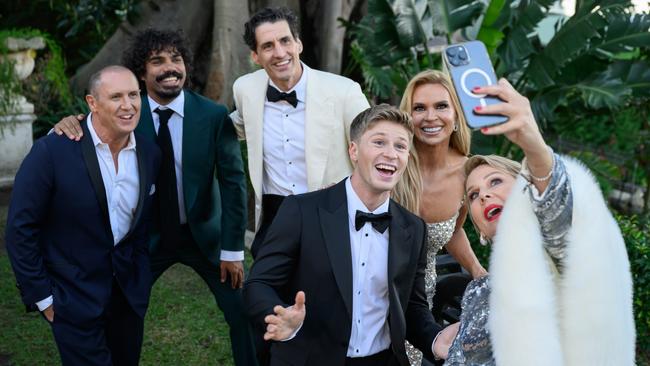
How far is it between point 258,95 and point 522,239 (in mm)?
2553

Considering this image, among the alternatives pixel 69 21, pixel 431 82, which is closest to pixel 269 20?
pixel 431 82

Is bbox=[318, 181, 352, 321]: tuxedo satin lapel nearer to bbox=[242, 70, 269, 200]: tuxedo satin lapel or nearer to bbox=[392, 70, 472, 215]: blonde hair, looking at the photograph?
bbox=[392, 70, 472, 215]: blonde hair

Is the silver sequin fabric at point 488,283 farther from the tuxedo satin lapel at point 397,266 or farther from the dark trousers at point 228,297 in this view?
the dark trousers at point 228,297

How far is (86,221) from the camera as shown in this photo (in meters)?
3.94

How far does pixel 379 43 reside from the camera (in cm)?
894

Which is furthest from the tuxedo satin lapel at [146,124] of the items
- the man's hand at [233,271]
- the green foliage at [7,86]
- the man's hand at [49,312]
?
the green foliage at [7,86]

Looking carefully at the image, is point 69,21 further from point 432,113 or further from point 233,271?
point 432,113

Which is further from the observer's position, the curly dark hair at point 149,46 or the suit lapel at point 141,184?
the curly dark hair at point 149,46

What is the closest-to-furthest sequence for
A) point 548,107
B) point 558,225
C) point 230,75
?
point 558,225 < point 548,107 < point 230,75

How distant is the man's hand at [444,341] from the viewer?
10.3 feet

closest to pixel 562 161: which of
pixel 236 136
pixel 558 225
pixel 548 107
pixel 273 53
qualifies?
pixel 558 225

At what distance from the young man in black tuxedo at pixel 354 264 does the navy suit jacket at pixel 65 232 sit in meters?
1.07

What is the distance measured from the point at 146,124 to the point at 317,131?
100 cm

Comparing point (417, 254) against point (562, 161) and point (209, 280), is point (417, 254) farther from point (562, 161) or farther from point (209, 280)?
point (209, 280)
